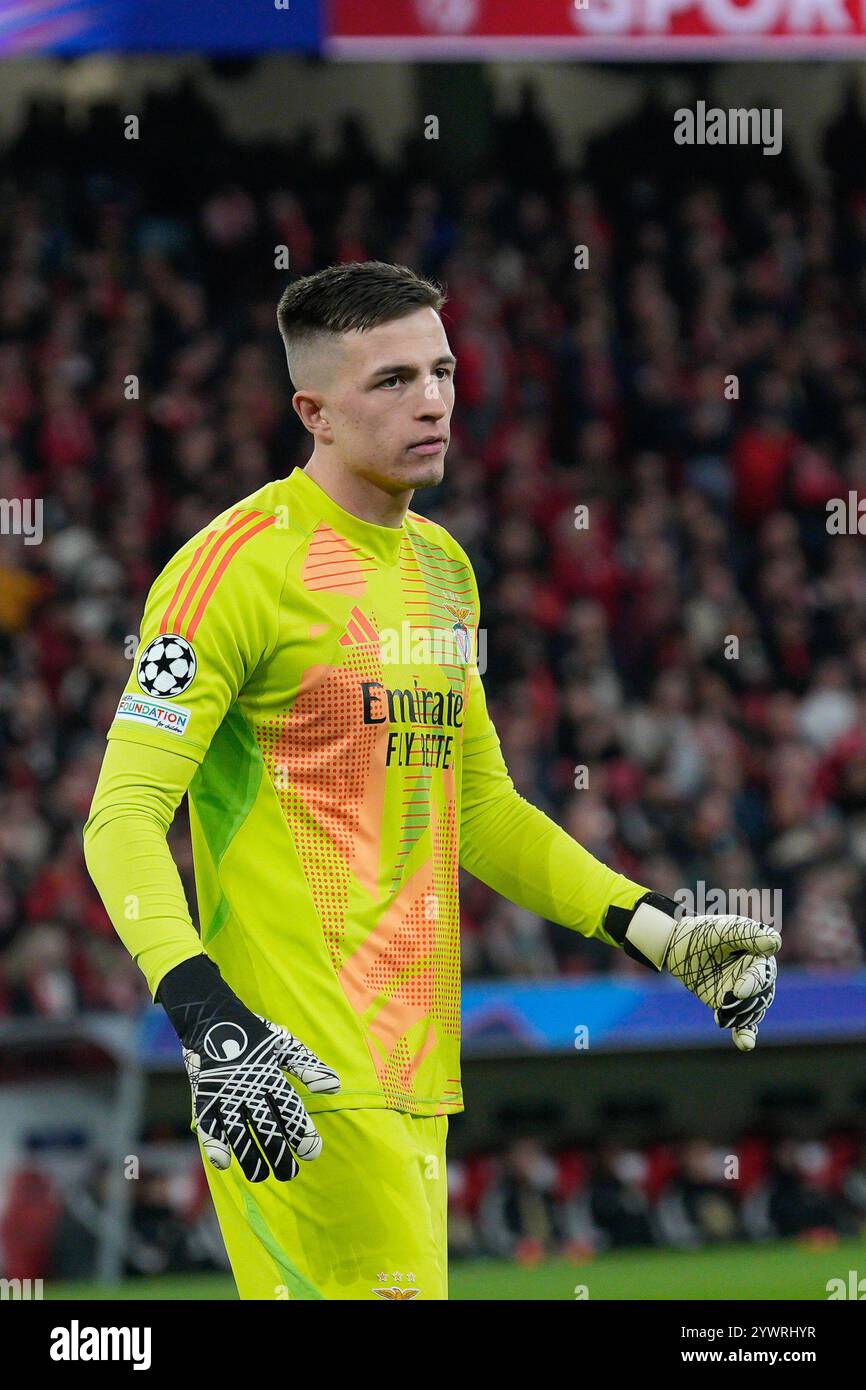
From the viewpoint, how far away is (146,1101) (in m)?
9.91

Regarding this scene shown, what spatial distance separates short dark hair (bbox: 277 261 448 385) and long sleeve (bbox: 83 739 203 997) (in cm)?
84

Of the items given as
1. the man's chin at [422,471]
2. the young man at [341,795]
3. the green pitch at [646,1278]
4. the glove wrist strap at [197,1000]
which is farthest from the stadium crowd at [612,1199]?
the glove wrist strap at [197,1000]

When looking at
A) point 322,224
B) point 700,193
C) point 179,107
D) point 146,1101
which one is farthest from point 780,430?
point 146,1101

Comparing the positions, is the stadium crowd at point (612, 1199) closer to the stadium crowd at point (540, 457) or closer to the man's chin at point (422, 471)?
the stadium crowd at point (540, 457)

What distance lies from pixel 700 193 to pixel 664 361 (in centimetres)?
191

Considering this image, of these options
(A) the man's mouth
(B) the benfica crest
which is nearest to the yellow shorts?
(B) the benfica crest

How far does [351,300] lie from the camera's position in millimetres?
3934

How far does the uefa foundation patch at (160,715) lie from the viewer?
363 cm

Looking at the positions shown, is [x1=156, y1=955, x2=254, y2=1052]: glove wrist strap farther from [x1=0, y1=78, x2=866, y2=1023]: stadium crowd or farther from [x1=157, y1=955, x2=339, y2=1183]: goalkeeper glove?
[x1=0, y1=78, x2=866, y2=1023]: stadium crowd

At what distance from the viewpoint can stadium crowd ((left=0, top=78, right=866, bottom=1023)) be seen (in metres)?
11.3

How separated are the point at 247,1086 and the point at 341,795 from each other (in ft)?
2.39

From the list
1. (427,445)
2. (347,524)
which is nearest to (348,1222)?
(347,524)

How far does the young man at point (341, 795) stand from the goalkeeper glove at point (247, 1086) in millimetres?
309

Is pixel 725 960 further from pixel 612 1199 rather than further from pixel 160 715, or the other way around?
pixel 612 1199
